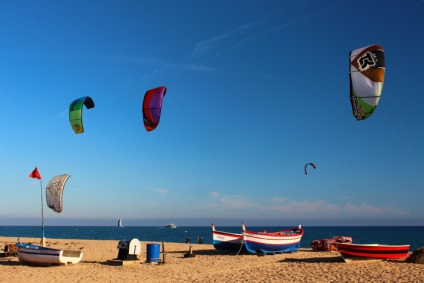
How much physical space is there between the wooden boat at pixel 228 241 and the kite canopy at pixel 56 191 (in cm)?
885

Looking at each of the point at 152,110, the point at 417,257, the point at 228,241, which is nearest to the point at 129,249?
the point at 152,110

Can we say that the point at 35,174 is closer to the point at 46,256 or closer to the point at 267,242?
the point at 46,256

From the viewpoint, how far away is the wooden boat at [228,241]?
2161cm

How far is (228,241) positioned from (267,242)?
6.85 ft

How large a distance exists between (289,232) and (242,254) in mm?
4863

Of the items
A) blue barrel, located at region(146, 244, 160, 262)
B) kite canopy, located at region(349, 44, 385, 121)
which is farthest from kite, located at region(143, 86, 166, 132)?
kite canopy, located at region(349, 44, 385, 121)

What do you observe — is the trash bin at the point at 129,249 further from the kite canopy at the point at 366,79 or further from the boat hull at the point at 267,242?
the kite canopy at the point at 366,79

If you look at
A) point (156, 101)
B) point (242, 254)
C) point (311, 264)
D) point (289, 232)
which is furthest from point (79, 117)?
point (289, 232)

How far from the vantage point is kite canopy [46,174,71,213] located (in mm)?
17000

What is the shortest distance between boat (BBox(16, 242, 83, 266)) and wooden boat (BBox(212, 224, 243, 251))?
8136mm

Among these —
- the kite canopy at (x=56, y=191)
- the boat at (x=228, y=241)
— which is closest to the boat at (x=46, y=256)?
the kite canopy at (x=56, y=191)

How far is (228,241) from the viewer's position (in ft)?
72.6

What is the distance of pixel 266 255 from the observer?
21.1 metres

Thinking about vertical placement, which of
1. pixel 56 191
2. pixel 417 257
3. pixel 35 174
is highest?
pixel 35 174
